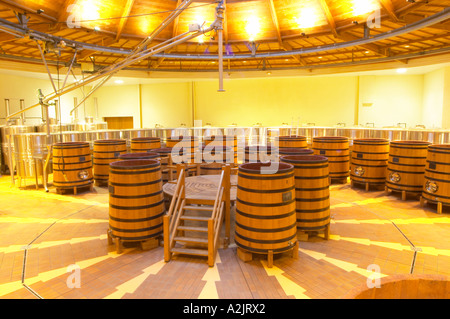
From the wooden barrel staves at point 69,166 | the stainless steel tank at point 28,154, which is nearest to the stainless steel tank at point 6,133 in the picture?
the stainless steel tank at point 28,154

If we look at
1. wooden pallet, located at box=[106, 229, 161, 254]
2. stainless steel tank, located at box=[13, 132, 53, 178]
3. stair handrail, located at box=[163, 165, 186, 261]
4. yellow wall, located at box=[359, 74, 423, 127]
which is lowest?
wooden pallet, located at box=[106, 229, 161, 254]

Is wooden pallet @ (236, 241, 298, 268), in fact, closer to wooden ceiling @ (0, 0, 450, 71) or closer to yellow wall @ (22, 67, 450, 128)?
wooden ceiling @ (0, 0, 450, 71)

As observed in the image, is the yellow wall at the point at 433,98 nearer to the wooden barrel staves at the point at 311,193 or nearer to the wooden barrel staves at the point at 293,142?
the wooden barrel staves at the point at 293,142

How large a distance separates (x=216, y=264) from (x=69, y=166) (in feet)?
18.6

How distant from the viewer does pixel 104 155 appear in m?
8.91

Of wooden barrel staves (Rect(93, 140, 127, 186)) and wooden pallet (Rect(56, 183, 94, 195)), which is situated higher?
wooden barrel staves (Rect(93, 140, 127, 186))

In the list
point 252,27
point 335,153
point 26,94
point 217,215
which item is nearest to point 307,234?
point 217,215

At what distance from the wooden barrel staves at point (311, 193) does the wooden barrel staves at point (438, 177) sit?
10.6ft

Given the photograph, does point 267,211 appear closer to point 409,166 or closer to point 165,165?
point 165,165

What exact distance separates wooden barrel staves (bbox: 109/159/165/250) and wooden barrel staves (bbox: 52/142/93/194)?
4.03m

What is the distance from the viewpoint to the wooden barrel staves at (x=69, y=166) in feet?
26.2

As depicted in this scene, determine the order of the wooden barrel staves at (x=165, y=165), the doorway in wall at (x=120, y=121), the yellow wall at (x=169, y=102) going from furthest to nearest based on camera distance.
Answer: the doorway in wall at (x=120, y=121)
the yellow wall at (x=169, y=102)
the wooden barrel staves at (x=165, y=165)

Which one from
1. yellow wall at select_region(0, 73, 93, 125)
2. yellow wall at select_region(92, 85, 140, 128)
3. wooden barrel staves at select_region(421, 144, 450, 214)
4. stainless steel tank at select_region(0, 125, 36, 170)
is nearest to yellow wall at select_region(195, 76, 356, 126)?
Answer: yellow wall at select_region(92, 85, 140, 128)

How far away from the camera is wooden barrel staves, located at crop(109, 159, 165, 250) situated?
458 centimetres
